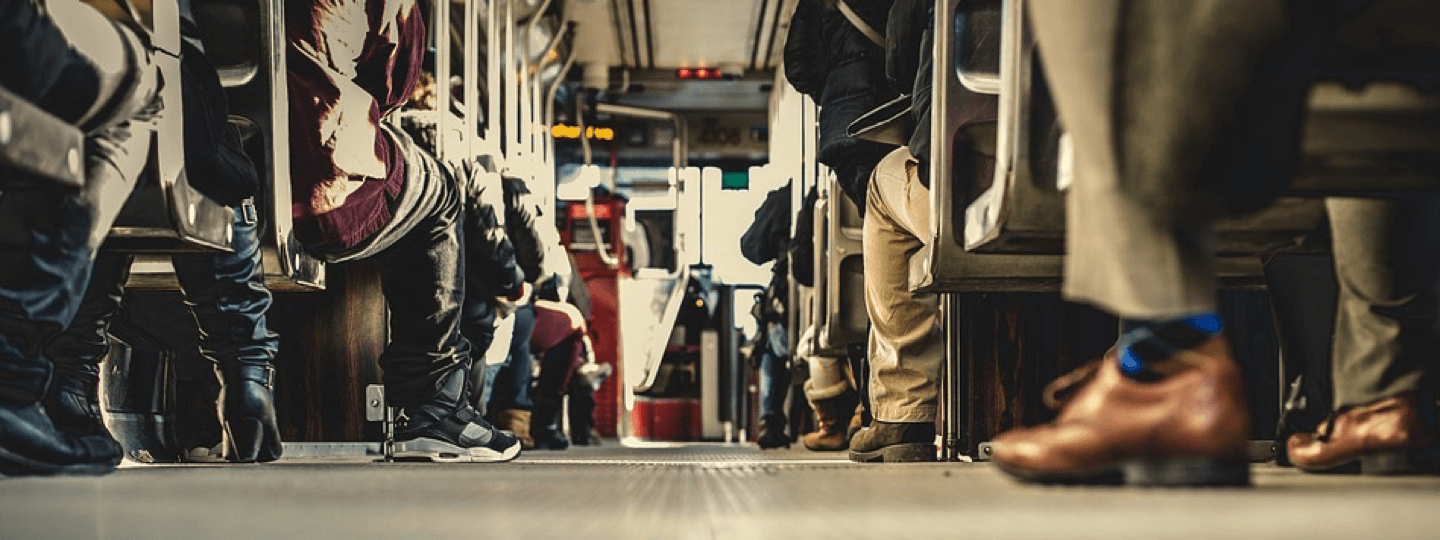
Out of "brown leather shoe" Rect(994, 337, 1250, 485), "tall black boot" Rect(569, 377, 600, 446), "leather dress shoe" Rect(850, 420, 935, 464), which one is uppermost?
"brown leather shoe" Rect(994, 337, 1250, 485)

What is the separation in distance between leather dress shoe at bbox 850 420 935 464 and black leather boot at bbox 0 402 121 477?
187 cm

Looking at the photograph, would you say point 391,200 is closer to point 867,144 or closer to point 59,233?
point 867,144

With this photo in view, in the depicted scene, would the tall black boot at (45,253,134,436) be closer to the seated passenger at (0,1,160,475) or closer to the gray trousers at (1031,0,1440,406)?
the seated passenger at (0,1,160,475)

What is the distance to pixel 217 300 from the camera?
3107mm

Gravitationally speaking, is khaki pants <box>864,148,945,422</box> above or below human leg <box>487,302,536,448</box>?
above

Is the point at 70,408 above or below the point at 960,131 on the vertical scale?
below

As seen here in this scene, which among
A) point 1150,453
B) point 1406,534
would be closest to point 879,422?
point 1150,453

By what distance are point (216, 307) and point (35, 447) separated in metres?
1.07

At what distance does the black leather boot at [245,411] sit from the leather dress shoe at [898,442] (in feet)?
4.46

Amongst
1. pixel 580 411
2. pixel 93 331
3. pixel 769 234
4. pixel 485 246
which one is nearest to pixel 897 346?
pixel 485 246

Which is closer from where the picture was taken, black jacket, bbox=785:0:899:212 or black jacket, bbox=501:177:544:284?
black jacket, bbox=785:0:899:212

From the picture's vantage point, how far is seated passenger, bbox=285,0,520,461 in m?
3.25

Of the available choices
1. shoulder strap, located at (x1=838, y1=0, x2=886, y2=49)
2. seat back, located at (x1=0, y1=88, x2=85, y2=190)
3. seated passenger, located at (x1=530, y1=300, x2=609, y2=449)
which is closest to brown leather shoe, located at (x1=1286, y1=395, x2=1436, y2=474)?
seat back, located at (x1=0, y1=88, x2=85, y2=190)

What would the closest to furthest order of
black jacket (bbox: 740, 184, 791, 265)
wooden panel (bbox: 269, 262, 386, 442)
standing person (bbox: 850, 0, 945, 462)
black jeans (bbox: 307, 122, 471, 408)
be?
1. standing person (bbox: 850, 0, 945, 462)
2. black jeans (bbox: 307, 122, 471, 408)
3. wooden panel (bbox: 269, 262, 386, 442)
4. black jacket (bbox: 740, 184, 791, 265)
